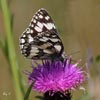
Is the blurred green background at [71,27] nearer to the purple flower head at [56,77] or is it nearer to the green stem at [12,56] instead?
the purple flower head at [56,77]

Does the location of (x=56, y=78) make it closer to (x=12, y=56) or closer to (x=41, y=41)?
(x=41, y=41)

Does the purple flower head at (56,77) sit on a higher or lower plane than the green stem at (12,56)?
lower

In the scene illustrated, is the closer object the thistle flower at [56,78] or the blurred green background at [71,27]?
the thistle flower at [56,78]

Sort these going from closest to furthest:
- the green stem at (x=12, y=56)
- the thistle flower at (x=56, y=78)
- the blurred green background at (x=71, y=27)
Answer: the green stem at (x=12, y=56) → the thistle flower at (x=56, y=78) → the blurred green background at (x=71, y=27)

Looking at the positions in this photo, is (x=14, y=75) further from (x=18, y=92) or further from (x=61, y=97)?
(x=61, y=97)

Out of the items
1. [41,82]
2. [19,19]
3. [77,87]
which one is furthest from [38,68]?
[19,19]

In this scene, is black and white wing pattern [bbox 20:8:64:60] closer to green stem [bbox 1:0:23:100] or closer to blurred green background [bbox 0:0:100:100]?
green stem [bbox 1:0:23:100]

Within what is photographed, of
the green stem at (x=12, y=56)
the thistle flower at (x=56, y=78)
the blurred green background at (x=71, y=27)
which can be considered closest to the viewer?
the green stem at (x=12, y=56)

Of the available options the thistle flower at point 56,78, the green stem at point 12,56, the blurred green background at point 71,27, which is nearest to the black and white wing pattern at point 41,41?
the thistle flower at point 56,78
